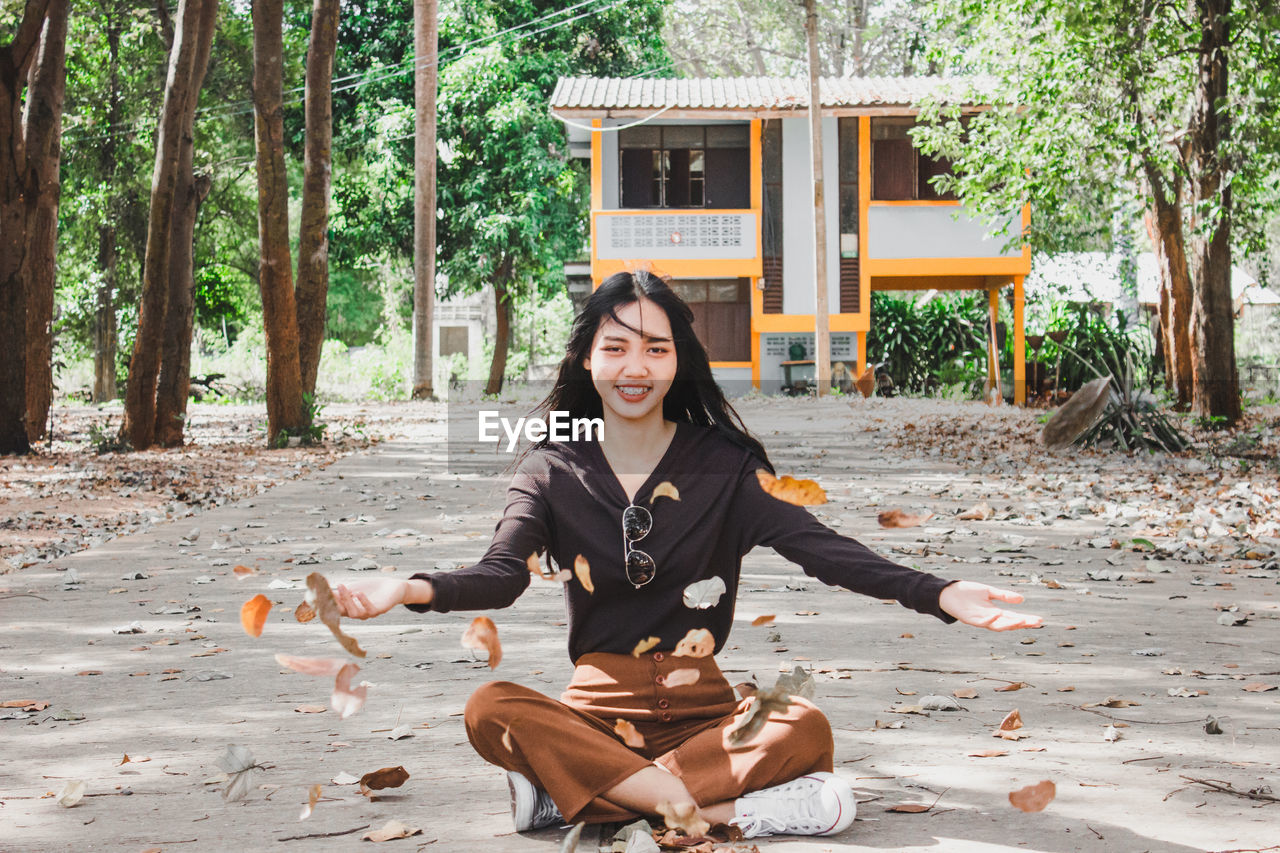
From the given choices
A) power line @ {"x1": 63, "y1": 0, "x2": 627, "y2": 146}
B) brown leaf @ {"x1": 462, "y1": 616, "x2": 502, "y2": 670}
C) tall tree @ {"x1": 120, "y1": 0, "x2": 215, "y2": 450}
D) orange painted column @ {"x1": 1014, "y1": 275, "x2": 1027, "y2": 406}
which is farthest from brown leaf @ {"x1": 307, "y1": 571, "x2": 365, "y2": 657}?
power line @ {"x1": 63, "y1": 0, "x2": 627, "y2": 146}

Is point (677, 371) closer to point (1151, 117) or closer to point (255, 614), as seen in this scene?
point (255, 614)

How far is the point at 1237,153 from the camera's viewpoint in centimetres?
1455

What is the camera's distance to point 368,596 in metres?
2.68

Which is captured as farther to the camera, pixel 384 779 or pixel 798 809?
pixel 384 779

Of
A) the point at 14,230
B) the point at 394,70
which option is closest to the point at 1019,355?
the point at 394,70

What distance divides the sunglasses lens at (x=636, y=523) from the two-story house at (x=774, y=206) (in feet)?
70.8

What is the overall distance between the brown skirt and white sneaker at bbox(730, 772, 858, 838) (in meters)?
0.04

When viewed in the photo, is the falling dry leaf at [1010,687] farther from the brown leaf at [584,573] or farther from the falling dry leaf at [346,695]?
the falling dry leaf at [346,695]

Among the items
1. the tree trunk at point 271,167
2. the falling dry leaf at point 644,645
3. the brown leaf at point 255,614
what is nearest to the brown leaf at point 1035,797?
the falling dry leaf at point 644,645

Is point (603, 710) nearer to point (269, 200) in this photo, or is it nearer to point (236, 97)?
point (269, 200)

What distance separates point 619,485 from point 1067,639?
275 cm

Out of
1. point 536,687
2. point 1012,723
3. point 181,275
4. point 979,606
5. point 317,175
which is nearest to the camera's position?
point 979,606

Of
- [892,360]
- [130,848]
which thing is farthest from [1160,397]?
[130,848]

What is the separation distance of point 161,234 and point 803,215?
570 inches
